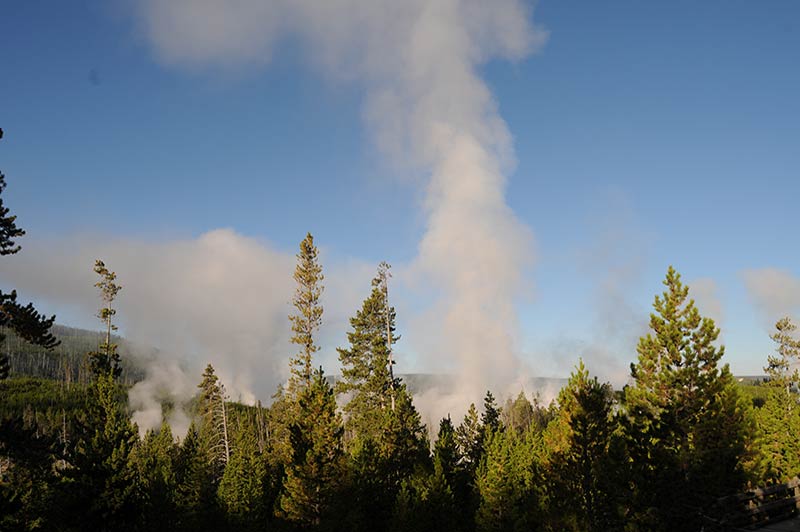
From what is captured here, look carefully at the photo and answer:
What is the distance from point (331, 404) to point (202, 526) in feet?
70.3

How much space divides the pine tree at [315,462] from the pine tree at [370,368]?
14.2 m

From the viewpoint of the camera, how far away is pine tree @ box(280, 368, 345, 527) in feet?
77.6

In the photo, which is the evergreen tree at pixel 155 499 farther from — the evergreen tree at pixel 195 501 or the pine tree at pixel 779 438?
the pine tree at pixel 779 438

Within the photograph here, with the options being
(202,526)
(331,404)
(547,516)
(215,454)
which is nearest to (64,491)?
(331,404)

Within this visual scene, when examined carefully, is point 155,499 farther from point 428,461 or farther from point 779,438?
point 779,438

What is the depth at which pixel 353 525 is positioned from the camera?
22766 millimetres

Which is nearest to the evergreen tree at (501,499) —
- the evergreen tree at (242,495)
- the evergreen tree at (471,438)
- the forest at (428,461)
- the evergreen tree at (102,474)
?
the forest at (428,461)

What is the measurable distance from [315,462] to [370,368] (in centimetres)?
2043

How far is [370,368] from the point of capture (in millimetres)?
44312

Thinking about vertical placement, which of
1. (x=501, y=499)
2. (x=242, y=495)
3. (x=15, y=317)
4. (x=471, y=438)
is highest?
(x=15, y=317)

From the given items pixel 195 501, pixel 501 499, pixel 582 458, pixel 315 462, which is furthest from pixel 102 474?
pixel 582 458

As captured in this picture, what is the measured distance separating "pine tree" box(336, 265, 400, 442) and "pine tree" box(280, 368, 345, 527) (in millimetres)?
14238

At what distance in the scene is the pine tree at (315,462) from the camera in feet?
77.6

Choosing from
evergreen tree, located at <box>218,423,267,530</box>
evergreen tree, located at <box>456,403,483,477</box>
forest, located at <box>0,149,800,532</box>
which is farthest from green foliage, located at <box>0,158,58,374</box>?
evergreen tree, located at <box>456,403,483,477</box>
